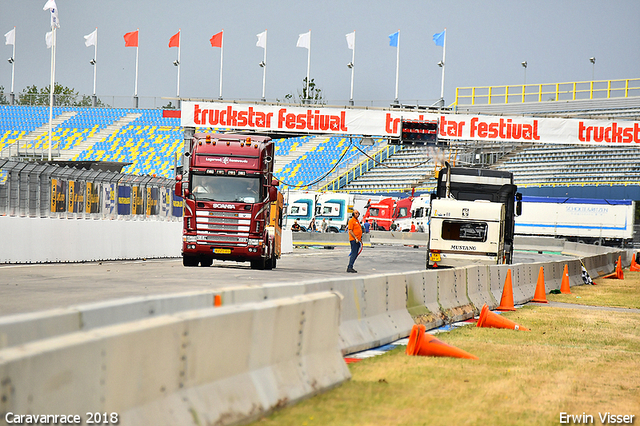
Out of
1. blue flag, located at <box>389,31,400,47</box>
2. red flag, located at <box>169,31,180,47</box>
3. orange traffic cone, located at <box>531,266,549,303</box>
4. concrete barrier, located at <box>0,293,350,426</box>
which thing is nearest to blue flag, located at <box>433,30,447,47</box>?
blue flag, located at <box>389,31,400,47</box>

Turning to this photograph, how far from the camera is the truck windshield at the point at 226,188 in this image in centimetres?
2283

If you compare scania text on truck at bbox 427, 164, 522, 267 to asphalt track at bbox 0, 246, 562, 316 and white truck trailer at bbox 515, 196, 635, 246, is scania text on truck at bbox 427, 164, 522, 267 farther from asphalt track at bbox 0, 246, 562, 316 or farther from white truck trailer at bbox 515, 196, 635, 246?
white truck trailer at bbox 515, 196, 635, 246

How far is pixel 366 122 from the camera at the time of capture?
4250 centimetres

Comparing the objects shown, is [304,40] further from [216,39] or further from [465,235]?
[465,235]

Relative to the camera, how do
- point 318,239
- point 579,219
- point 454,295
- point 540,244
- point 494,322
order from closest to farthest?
point 494,322
point 454,295
point 318,239
point 540,244
point 579,219

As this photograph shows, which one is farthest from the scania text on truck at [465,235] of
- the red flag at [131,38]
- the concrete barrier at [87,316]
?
the red flag at [131,38]

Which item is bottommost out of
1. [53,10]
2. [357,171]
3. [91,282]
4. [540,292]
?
[540,292]

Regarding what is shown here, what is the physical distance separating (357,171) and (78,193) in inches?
1818

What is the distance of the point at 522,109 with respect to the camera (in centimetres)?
6353

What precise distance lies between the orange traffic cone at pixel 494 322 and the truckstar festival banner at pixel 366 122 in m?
28.7

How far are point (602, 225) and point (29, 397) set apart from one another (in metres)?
59.1

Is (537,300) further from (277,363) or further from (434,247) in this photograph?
(277,363)

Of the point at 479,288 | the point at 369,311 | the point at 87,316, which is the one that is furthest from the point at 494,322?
the point at 87,316

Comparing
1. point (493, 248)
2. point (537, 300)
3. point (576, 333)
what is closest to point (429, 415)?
point (576, 333)
